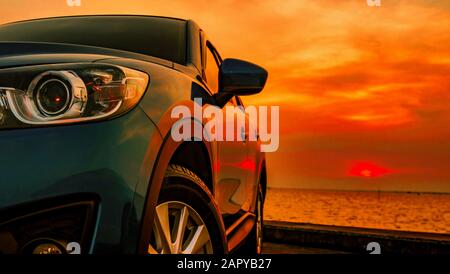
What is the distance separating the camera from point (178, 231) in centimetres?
228

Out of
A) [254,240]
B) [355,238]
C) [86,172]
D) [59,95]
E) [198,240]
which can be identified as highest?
[59,95]

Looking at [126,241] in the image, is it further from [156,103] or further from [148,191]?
[156,103]

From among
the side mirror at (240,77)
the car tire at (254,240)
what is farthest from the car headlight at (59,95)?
the car tire at (254,240)

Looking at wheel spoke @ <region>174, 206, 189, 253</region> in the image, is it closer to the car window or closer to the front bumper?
the front bumper

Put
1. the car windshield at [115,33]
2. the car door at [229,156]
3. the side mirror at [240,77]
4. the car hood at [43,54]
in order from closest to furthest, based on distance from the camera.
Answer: the car hood at [43,54], the side mirror at [240,77], the car door at [229,156], the car windshield at [115,33]

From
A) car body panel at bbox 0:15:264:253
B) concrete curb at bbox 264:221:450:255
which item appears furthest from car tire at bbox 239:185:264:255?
car body panel at bbox 0:15:264:253

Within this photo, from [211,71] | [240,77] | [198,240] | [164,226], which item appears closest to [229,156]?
[240,77]

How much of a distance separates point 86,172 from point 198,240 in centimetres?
87

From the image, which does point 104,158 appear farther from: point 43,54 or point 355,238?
point 355,238

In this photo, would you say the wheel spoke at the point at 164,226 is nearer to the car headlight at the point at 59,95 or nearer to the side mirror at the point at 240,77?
the car headlight at the point at 59,95

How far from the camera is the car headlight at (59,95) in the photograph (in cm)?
177

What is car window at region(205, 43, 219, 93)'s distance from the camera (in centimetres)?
356
